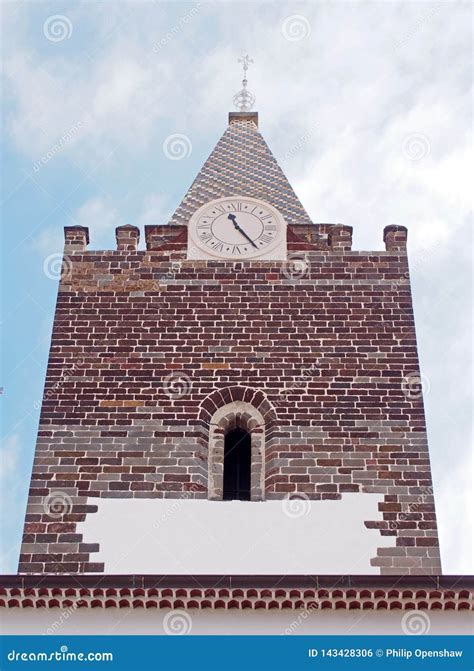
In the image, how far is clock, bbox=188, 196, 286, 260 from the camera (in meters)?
20.4

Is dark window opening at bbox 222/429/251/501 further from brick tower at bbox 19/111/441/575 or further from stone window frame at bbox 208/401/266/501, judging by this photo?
stone window frame at bbox 208/401/266/501

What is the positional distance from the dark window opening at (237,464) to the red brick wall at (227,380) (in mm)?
502

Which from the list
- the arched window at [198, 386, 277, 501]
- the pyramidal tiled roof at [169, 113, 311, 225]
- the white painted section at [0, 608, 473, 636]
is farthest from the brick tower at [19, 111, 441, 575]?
the white painted section at [0, 608, 473, 636]

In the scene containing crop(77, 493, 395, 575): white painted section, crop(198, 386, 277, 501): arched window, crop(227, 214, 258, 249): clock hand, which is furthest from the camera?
crop(227, 214, 258, 249): clock hand

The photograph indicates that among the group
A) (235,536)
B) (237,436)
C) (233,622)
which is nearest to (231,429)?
(237,436)

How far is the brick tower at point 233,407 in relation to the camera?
16.7 metres

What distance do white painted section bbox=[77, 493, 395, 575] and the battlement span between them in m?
4.77

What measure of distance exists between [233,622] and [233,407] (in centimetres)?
437

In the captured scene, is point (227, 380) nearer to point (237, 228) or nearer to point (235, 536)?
point (235, 536)

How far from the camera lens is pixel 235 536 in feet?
54.7

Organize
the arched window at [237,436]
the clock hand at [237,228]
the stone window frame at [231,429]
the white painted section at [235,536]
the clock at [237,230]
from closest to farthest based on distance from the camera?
the white painted section at [235,536] < the stone window frame at [231,429] < the arched window at [237,436] < the clock at [237,230] < the clock hand at [237,228]

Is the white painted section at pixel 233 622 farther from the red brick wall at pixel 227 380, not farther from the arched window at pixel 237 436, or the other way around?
the arched window at pixel 237 436

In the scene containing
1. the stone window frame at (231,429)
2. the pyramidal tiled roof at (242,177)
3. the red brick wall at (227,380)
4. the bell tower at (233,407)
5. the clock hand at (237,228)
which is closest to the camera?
the bell tower at (233,407)

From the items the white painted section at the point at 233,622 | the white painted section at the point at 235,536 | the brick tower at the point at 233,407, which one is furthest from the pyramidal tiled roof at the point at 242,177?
the white painted section at the point at 233,622
